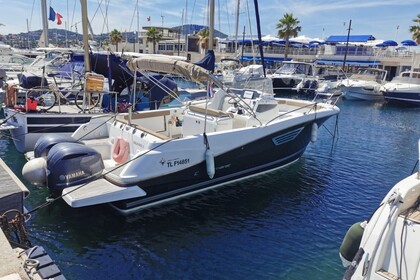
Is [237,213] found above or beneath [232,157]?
beneath

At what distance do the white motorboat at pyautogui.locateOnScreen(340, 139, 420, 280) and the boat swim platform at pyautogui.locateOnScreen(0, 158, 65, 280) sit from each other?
3655 millimetres

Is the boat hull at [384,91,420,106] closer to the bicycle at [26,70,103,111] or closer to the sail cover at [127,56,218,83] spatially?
the bicycle at [26,70,103,111]

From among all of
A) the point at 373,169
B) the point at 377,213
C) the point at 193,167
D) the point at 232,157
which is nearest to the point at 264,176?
the point at 232,157

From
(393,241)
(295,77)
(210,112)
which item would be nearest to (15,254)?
(393,241)

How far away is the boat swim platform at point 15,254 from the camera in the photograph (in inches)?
140

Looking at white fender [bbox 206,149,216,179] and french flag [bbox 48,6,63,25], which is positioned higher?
french flag [bbox 48,6,63,25]

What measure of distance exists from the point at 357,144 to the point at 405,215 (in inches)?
468

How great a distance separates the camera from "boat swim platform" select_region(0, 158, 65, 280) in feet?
11.6

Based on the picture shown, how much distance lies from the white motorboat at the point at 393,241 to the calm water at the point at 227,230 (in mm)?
1927

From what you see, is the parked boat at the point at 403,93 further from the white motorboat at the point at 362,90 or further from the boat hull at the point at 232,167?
the boat hull at the point at 232,167

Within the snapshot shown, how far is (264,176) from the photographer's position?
10.2 metres

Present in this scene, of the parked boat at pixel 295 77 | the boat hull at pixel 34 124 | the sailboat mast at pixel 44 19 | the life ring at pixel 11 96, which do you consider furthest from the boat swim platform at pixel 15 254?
the parked boat at pixel 295 77

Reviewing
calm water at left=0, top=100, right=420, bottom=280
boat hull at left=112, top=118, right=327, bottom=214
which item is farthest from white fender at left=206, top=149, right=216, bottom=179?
calm water at left=0, top=100, right=420, bottom=280

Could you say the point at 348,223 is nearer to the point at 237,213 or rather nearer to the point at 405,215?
the point at 237,213
